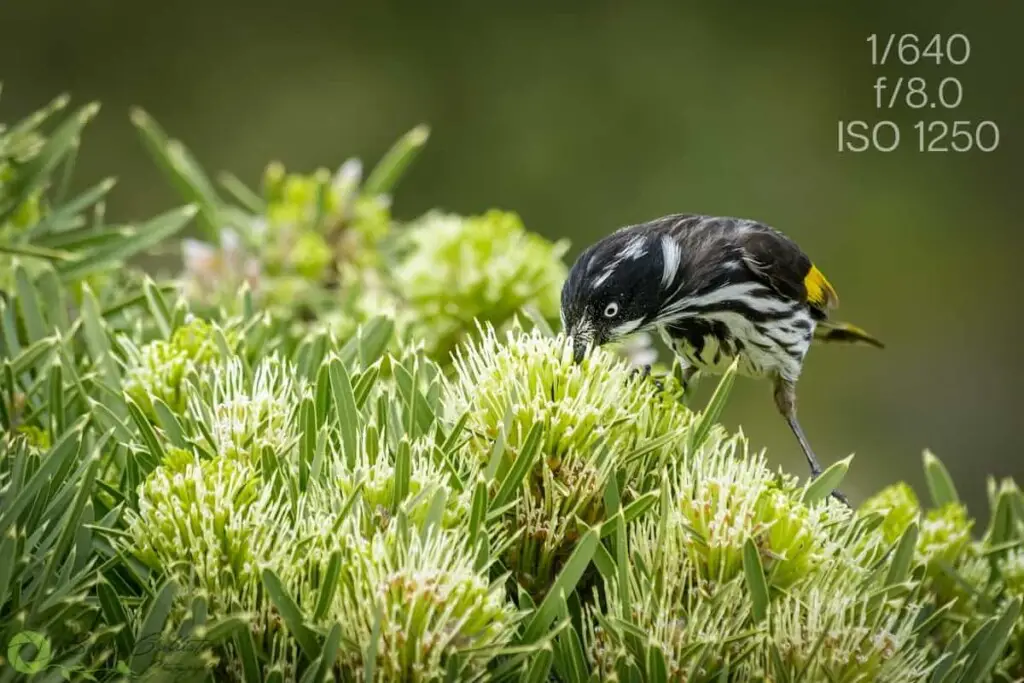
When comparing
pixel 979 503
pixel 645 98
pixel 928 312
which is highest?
pixel 645 98

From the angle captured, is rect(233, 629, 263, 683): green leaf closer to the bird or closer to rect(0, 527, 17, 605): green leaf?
rect(0, 527, 17, 605): green leaf

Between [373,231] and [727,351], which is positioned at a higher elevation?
[373,231]

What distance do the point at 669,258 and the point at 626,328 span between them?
11 centimetres

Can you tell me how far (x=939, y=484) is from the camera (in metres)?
1.20

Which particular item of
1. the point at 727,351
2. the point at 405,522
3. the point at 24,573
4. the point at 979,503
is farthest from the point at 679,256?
the point at 979,503

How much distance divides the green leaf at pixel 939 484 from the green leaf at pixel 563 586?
1.95 feet

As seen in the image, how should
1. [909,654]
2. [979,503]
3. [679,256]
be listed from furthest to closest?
[979,503]
[679,256]
[909,654]

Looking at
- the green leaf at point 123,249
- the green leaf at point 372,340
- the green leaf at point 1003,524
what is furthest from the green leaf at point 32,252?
the green leaf at point 1003,524

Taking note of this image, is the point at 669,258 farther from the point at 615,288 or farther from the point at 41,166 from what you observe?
the point at 41,166

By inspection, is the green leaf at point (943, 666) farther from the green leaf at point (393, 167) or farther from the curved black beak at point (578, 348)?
the green leaf at point (393, 167)

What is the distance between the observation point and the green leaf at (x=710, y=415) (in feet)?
2.79

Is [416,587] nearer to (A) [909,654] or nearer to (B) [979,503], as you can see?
(A) [909,654]

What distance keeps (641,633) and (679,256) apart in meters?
0.62

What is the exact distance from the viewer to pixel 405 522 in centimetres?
70
